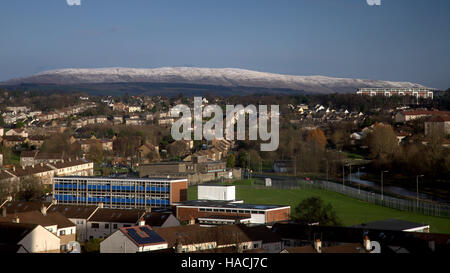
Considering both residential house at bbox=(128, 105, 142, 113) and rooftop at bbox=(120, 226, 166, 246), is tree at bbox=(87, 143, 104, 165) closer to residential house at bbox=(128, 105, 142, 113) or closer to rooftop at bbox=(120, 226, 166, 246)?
rooftop at bbox=(120, 226, 166, 246)

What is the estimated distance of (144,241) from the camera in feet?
32.0

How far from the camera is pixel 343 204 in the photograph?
Answer: 19.5 m

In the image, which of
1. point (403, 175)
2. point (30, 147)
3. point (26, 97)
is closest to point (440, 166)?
point (403, 175)

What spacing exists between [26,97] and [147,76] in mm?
53418

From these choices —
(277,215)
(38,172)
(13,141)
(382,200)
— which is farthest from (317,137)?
(277,215)

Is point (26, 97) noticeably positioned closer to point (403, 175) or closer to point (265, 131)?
point (265, 131)

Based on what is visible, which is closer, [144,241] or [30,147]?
[144,241]

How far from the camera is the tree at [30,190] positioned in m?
19.2

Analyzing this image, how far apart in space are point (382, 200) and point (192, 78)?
104 m

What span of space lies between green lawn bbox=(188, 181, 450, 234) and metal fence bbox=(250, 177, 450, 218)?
0.26 meters

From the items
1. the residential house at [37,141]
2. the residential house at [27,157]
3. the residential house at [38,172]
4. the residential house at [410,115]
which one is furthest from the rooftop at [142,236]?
the residential house at [410,115]

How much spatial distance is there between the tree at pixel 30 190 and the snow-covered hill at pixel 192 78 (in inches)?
3387

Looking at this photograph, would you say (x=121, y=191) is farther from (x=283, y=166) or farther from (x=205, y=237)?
(x=283, y=166)

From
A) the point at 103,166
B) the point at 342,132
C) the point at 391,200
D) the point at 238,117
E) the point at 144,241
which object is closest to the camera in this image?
the point at 144,241
